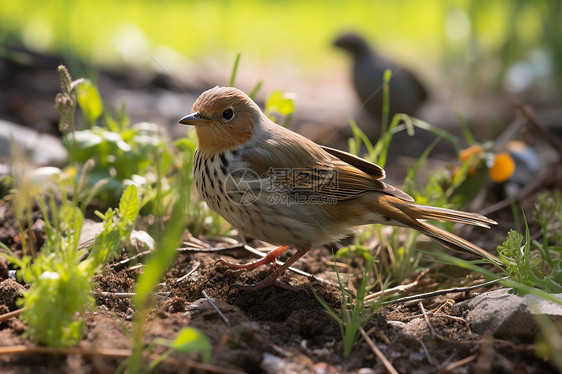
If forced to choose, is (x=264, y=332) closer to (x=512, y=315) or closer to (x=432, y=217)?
(x=512, y=315)

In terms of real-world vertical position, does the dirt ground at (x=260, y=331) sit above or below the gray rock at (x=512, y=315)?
below

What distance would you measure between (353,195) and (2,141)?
3.20 m

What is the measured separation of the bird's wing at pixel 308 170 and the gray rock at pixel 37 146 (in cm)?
209

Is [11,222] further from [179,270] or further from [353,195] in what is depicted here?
[353,195]

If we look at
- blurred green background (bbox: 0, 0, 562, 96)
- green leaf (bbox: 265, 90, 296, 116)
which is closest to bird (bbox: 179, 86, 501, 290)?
green leaf (bbox: 265, 90, 296, 116)

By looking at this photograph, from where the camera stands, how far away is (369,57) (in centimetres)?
861

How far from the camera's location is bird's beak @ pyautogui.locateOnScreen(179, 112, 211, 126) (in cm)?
381

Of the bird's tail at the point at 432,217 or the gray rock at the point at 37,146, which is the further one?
the gray rock at the point at 37,146

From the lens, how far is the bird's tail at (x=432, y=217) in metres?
3.84

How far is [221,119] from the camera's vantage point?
393 centimetres

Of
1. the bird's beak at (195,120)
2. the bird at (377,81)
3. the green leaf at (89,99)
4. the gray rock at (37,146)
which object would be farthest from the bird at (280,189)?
the bird at (377,81)

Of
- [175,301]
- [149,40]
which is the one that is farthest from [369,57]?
[175,301]

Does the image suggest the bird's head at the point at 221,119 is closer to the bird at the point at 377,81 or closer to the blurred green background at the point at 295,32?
the blurred green background at the point at 295,32

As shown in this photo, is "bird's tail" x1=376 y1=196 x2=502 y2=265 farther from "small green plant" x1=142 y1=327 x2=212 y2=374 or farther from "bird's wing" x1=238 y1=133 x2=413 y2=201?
"small green plant" x1=142 y1=327 x2=212 y2=374
